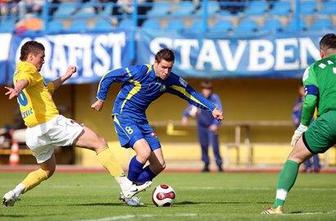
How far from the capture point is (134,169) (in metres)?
13.6

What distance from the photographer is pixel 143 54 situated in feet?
87.8

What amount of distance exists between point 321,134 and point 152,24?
17284 millimetres

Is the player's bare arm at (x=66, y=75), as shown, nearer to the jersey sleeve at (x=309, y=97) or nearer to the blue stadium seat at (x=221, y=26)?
the jersey sleeve at (x=309, y=97)

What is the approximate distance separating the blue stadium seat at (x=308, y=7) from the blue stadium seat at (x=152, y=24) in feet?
13.3

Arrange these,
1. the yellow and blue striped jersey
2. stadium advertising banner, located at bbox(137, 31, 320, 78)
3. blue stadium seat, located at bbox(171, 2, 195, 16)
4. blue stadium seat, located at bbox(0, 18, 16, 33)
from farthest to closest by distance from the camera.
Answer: blue stadium seat, located at bbox(0, 18, 16, 33), blue stadium seat, located at bbox(171, 2, 195, 16), stadium advertising banner, located at bbox(137, 31, 320, 78), the yellow and blue striped jersey

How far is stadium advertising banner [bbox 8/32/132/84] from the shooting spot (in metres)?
26.9

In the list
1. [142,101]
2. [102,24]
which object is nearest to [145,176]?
[142,101]

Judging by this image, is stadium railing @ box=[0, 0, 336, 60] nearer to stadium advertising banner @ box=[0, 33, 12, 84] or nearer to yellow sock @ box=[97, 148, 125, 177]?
stadium advertising banner @ box=[0, 33, 12, 84]

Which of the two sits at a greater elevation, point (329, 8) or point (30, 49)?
point (30, 49)

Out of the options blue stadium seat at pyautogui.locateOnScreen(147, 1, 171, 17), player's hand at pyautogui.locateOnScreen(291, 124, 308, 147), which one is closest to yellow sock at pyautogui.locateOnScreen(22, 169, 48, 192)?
player's hand at pyautogui.locateOnScreen(291, 124, 308, 147)

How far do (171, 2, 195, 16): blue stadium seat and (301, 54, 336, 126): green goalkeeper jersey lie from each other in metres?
17.1

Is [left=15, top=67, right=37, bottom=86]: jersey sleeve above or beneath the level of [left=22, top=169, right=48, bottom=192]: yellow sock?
above

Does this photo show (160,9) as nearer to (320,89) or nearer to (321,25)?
(321,25)

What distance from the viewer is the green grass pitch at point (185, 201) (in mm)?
10977
